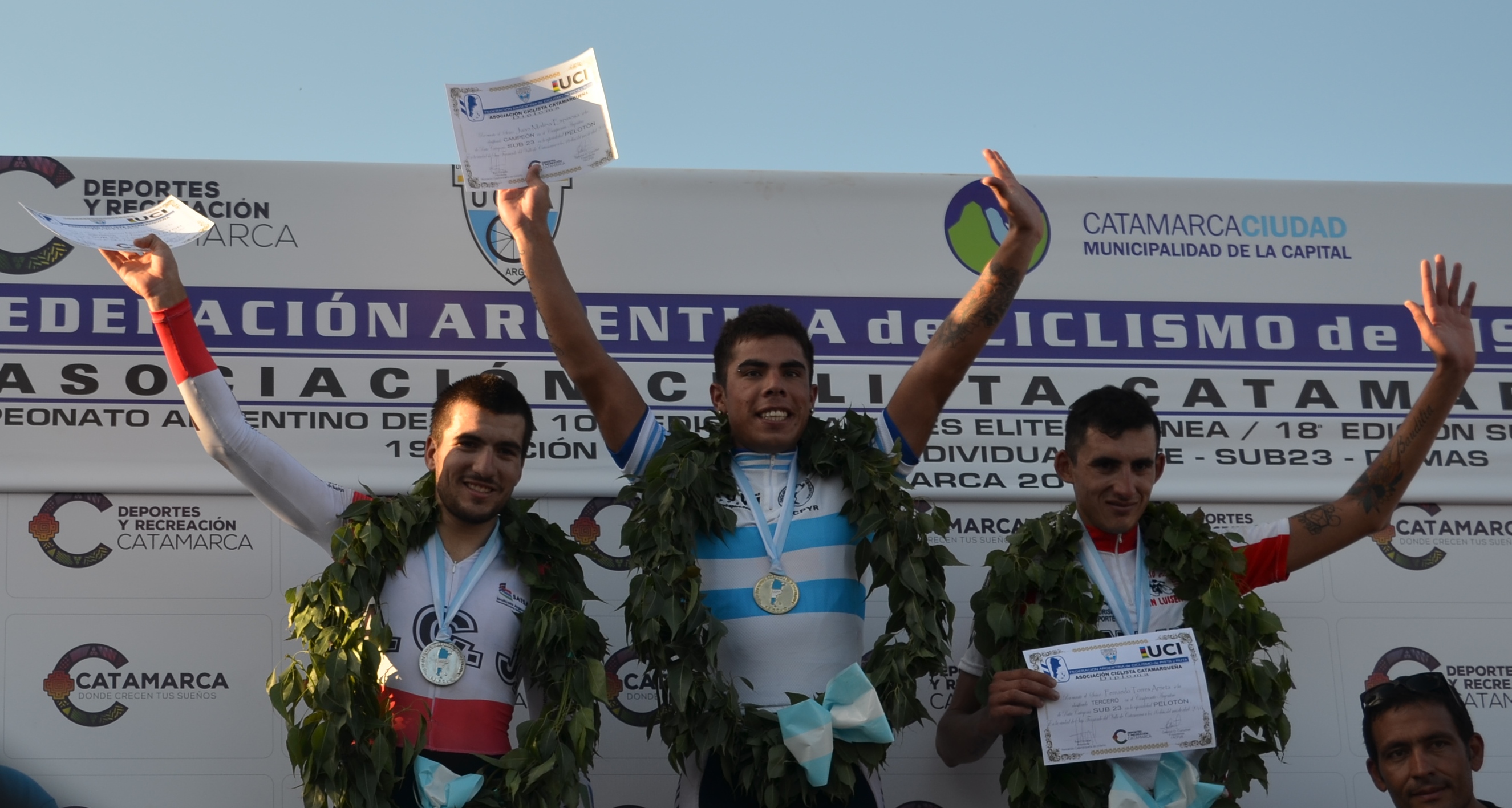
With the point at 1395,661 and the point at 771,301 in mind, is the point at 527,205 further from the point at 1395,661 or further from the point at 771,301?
the point at 1395,661

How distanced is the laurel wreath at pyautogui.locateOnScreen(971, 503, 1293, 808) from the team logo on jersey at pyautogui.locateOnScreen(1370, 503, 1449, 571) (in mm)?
1125

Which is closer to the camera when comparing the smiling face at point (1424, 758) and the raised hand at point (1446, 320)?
the smiling face at point (1424, 758)

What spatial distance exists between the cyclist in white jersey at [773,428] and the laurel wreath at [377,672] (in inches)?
13.2

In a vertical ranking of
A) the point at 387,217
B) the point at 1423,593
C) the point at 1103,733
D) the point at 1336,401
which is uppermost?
the point at 387,217

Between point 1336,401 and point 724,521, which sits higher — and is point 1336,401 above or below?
above

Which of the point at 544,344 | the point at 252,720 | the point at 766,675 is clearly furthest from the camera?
the point at 544,344

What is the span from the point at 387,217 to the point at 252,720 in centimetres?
168

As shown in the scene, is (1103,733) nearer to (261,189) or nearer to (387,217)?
(387,217)

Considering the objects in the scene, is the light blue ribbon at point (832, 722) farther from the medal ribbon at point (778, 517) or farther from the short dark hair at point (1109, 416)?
the short dark hair at point (1109, 416)

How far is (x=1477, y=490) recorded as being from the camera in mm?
4984

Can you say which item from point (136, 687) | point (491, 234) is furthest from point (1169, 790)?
point (136, 687)

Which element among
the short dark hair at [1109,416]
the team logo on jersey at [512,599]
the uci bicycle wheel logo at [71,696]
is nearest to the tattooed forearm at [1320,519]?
the short dark hair at [1109,416]

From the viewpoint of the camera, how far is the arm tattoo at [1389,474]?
418cm

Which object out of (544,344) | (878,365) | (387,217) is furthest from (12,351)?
(878,365)
